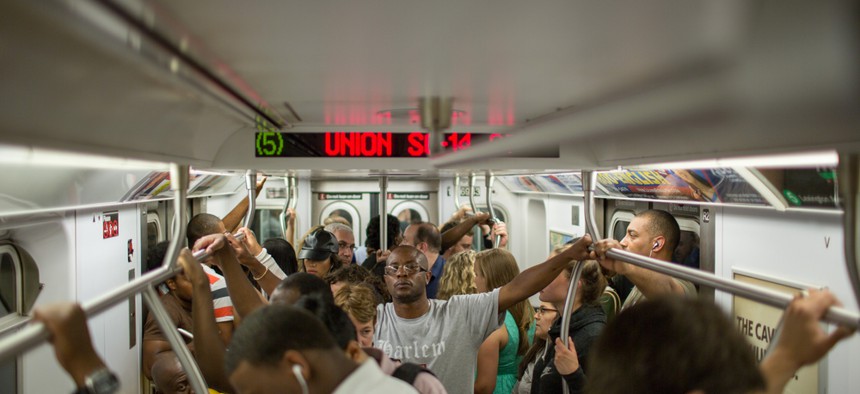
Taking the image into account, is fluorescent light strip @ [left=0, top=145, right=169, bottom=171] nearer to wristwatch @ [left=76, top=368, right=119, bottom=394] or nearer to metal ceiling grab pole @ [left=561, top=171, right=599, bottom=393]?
wristwatch @ [left=76, top=368, right=119, bottom=394]

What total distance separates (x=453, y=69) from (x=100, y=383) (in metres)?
1.07

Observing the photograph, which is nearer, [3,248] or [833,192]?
[833,192]

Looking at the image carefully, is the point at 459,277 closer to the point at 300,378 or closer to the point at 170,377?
the point at 170,377

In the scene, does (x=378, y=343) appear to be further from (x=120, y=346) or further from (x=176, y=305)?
(x=120, y=346)

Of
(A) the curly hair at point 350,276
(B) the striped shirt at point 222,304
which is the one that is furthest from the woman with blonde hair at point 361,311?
(B) the striped shirt at point 222,304

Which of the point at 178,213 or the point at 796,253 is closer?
the point at 178,213

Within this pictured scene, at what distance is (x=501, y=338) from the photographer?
342 centimetres

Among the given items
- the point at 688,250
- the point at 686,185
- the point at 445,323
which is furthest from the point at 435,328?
the point at 688,250

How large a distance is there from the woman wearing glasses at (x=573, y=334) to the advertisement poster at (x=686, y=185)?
1.34 metres

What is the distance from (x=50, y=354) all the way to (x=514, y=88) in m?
4.46

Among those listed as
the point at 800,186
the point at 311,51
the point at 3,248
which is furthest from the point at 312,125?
the point at 3,248

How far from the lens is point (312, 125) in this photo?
2584 mm

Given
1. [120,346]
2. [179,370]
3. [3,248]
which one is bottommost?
[120,346]

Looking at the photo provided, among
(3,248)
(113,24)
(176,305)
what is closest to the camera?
(113,24)
